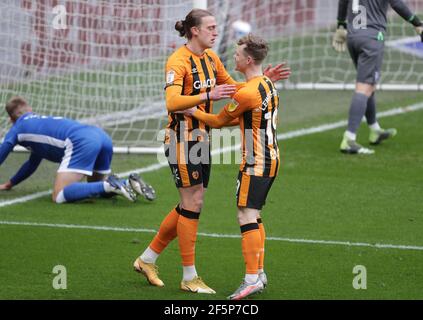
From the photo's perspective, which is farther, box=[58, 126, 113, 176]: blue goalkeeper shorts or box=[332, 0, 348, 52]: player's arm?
box=[332, 0, 348, 52]: player's arm

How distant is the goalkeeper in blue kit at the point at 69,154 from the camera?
9914mm

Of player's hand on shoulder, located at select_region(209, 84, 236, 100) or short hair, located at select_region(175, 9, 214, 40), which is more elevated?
short hair, located at select_region(175, 9, 214, 40)

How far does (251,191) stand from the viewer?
699 cm

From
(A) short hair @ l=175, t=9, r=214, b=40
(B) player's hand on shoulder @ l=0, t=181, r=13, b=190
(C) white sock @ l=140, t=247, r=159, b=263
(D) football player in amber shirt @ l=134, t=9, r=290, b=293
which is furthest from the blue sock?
(A) short hair @ l=175, t=9, r=214, b=40

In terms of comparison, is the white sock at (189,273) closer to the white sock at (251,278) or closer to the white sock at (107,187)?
the white sock at (251,278)

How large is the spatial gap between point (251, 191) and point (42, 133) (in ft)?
12.5

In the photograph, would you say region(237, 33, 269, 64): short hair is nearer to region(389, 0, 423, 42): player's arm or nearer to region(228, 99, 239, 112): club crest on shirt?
region(228, 99, 239, 112): club crest on shirt

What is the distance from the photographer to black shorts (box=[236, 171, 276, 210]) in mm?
6988

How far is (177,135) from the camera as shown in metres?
7.17

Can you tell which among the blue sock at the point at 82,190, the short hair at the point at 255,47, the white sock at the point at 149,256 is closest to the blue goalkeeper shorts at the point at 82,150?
the blue sock at the point at 82,190

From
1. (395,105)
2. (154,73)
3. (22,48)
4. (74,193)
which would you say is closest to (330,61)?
(395,105)

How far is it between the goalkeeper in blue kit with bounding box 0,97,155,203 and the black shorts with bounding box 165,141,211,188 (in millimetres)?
2740

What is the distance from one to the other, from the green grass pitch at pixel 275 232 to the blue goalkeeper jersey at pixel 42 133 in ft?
1.61

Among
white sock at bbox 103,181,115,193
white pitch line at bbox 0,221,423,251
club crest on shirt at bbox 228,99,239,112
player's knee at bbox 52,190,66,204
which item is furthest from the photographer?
player's knee at bbox 52,190,66,204
